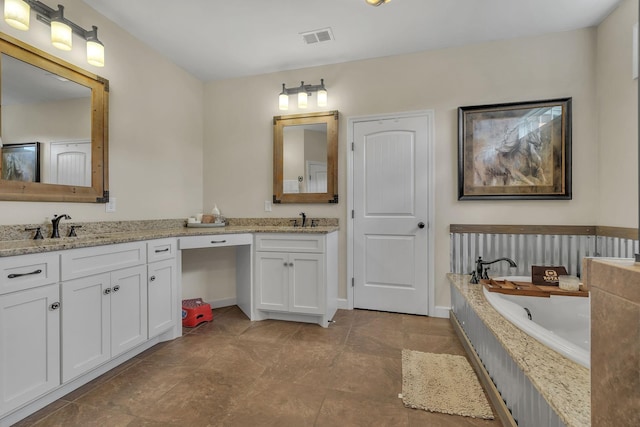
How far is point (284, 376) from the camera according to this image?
1925mm

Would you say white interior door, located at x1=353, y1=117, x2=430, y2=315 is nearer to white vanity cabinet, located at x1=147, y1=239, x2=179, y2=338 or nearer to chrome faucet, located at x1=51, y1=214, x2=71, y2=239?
white vanity cabinet, located at x1=147, y1=239, x2=179, y2=338

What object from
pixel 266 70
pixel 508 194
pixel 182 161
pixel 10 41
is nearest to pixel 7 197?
pixel 10 41

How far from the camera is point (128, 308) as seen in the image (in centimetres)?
202

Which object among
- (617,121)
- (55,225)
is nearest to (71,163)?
(55,225)

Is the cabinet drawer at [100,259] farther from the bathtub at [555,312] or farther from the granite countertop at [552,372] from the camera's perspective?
the bathtub at [555,312]

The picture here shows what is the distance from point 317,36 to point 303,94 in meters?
0.56

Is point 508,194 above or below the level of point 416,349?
above

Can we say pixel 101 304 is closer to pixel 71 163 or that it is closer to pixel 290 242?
pixel 71 163

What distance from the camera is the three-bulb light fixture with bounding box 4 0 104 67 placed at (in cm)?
172

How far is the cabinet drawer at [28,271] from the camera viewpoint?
141 cm

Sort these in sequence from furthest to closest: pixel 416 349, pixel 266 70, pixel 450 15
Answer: pixel 266 70 < pixel 450 15 < pixel 416 349

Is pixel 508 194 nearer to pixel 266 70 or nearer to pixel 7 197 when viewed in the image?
pixel 266 70

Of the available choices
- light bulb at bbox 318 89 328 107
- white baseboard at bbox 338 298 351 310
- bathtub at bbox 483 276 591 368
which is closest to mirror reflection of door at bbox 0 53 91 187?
light bulb at bbox 318 89 328 107

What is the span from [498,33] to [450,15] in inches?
23.9
